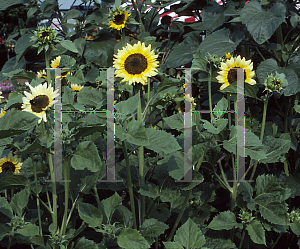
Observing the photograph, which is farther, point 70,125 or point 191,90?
point 191,90

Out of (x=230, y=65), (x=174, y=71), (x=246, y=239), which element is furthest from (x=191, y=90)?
(x=246, y=239)

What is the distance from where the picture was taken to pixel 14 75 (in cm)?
81

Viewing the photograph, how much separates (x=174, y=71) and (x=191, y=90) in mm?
350

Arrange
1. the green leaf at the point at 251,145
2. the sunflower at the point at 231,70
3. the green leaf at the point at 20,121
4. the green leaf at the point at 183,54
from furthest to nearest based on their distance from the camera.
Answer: the green leaf at the point at 183,54 < the sunflower at the point at 231,70 < the green leaf at the point at 251,145 < the green leaf at the point at 20,121

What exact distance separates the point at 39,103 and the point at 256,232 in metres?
0.62

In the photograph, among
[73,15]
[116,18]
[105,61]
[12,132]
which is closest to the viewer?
[12,132]

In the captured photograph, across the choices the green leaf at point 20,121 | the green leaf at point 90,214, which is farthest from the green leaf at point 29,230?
the green leaf at point 20,121

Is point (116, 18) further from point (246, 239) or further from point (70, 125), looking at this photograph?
point (246, 239)

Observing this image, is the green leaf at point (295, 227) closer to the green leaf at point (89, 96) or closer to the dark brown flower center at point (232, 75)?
the dark brown flower center at point (232, 75)

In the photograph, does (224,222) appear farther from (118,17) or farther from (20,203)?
(118,17)

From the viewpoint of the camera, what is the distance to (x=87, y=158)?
633 mm

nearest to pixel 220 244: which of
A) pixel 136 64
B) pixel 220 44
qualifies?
pixel 136 64

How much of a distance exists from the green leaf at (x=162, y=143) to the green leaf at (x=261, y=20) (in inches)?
20.0

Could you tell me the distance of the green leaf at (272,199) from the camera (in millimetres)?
823
